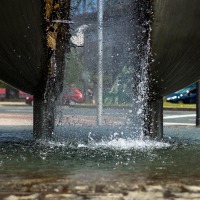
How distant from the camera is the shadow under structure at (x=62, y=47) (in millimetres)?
5504

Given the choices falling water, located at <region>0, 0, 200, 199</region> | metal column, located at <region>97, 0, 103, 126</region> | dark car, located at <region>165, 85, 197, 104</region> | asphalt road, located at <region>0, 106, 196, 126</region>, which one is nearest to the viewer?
falling water, located at <region>0, 0, 200, 199</region>

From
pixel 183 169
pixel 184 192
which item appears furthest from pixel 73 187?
pixel 183 169

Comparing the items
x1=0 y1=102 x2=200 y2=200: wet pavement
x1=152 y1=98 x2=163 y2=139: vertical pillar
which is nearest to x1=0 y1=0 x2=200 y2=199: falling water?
x1=0 y1=102 x2=200 y2=200: wet pavement

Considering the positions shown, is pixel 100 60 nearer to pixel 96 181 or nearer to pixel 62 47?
pixel 62 47

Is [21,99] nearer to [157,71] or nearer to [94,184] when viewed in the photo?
[157,71]

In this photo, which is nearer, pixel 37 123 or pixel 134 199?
pixel 134 199

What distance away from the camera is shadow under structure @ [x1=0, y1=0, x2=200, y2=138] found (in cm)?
550

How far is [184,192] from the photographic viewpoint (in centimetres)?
315

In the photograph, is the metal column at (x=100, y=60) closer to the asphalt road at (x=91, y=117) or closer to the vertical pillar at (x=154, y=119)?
the asphalt road at (x=91, y=117)

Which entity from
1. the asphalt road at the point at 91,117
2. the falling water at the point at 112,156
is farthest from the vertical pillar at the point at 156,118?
the asphalt road at the point at 91,117

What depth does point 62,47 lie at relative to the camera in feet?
21.7

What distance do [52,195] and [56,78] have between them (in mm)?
3855

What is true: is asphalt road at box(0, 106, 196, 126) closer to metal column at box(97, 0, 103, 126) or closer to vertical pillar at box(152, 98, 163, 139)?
metal column at box(97, 0, 103, 126)

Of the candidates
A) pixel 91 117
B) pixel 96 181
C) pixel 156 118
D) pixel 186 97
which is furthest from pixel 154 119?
pixel 186 97
